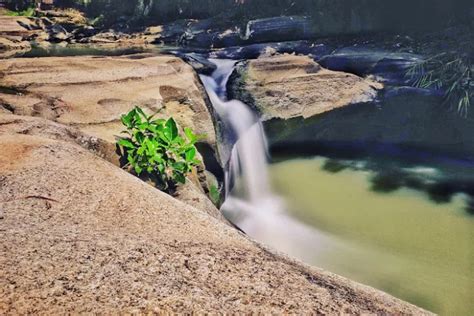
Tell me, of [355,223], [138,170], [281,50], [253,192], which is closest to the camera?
[138,170]

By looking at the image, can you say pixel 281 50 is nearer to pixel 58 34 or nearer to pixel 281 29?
pixel 281 29

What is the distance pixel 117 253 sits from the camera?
1.95 meters

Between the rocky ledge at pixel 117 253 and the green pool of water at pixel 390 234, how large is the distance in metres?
1.98

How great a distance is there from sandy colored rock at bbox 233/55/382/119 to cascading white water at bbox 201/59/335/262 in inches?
16.9

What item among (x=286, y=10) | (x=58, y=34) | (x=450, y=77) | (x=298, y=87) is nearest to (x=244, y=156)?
(x=298, y=87)

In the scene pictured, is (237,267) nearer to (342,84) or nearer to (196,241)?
(196,241)

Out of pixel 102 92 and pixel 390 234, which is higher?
pixel 102 92

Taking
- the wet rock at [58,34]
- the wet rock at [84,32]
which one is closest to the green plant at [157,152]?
the wet rock at [58,34]

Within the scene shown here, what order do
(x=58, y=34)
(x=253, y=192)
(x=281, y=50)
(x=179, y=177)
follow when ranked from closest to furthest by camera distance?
(x=179, y=177), (x=253, y=192), (x=281, y=50), (x=58, y=34)

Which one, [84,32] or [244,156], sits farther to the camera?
[84,32]

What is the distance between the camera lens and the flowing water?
4387mm

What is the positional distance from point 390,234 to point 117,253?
400 cm

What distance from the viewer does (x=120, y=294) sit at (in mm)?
1641

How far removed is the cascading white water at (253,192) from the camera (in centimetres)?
523
